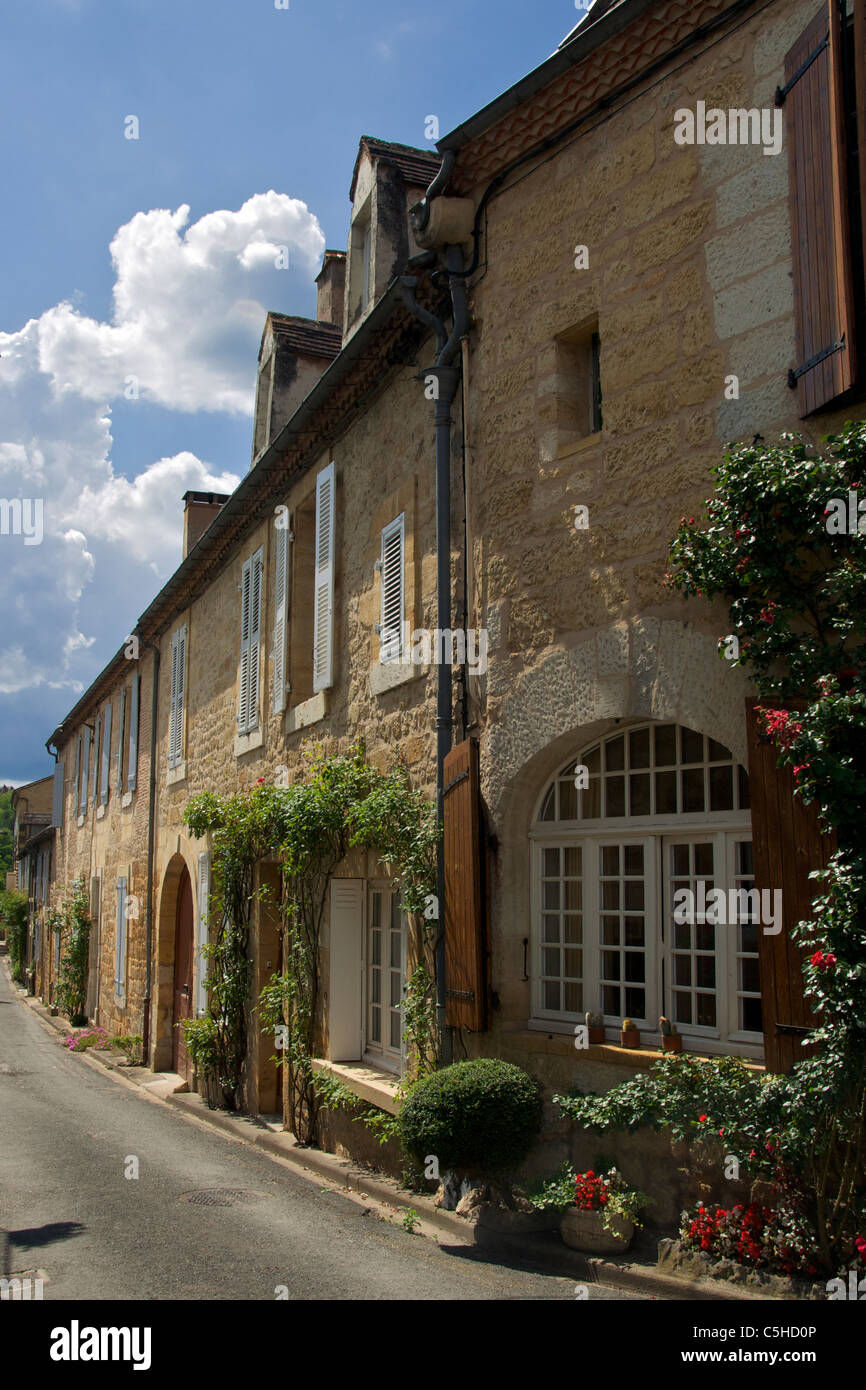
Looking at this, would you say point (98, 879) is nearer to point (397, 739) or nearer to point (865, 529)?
point (397, 739)

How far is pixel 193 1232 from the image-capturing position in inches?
234

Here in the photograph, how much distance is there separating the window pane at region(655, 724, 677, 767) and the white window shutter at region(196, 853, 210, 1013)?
7525mm

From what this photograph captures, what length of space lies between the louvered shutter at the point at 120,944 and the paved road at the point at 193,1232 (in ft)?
26.9

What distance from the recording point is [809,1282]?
4090 millimetres

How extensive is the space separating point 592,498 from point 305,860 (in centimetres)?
403

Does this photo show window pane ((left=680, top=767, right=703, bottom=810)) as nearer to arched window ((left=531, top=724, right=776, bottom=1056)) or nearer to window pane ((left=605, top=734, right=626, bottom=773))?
arched window ((left=531, top=724, right=776, bottom=1056))

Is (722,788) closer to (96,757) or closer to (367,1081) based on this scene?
(367,1081)

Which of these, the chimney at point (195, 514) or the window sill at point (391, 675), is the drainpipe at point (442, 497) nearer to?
the window sill at point (391, 675)

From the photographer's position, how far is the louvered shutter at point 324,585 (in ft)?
29.7

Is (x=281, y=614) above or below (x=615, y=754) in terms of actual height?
above

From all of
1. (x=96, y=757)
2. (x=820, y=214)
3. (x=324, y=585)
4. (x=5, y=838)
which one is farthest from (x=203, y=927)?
(x=5, y=838)

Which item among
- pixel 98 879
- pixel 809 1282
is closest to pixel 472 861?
pixel 809 1282

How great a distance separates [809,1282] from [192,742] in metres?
11.0
